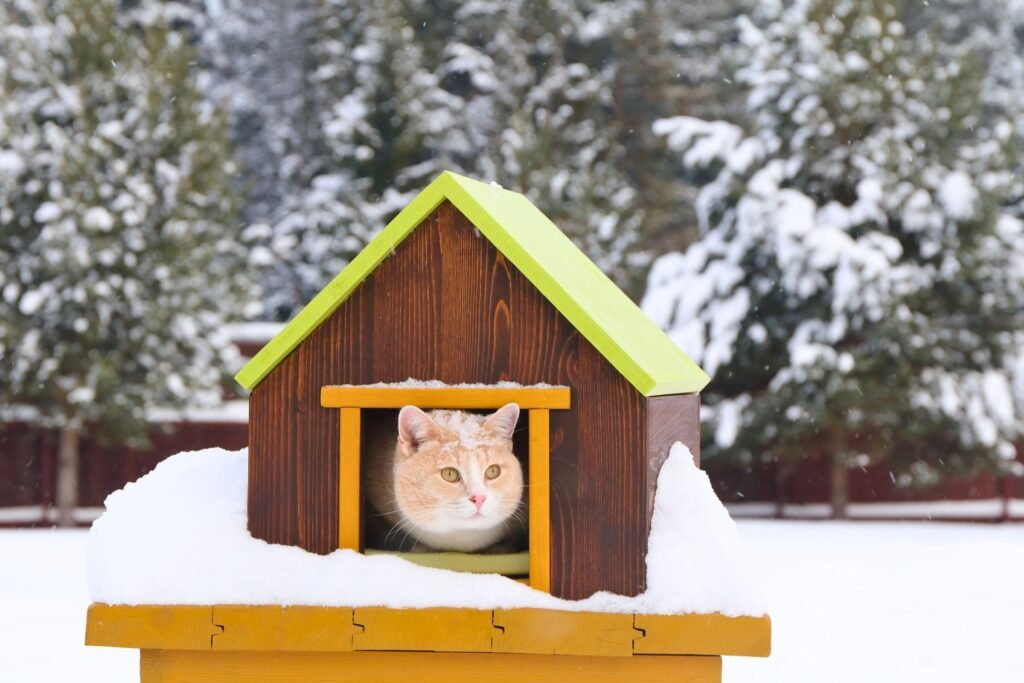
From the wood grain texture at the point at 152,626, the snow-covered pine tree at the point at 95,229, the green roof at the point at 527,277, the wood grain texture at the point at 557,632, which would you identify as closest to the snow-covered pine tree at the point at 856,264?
the snow-covered pine tree at the point at 95,229

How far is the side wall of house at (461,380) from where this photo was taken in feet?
9.64

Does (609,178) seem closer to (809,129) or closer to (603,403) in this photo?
(809,129)

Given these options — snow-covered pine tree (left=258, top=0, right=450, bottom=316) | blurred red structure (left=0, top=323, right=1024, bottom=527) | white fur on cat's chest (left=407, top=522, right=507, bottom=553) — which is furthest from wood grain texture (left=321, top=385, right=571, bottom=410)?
snow-covered pine tree (left=258, top=0, right=450, bottom=316)

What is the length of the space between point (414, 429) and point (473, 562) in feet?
1.33

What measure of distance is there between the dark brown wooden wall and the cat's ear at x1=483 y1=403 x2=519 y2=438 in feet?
0.28

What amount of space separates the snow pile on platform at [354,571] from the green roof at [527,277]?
374 mm

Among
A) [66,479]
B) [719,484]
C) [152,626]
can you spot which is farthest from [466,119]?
[152,626]

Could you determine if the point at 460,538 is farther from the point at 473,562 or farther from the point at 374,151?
the point at 374,151

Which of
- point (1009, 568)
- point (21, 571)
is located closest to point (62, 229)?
point (21, 571)

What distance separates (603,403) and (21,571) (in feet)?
26.7

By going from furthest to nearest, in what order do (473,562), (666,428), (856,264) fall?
(856,264), (666,428), (473,562)

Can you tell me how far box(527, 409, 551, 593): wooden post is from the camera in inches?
117

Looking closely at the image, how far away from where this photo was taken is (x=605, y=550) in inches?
116

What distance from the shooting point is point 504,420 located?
3045mm
